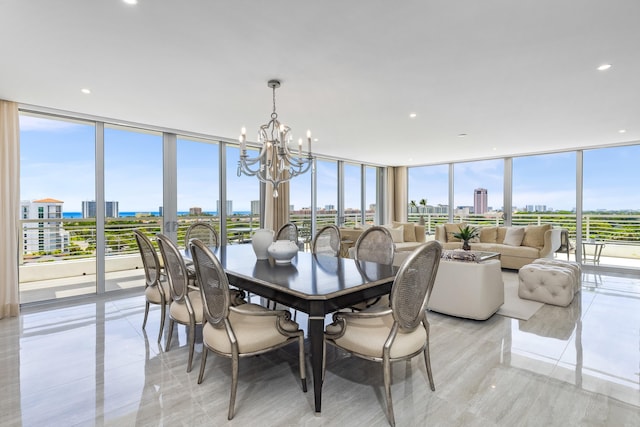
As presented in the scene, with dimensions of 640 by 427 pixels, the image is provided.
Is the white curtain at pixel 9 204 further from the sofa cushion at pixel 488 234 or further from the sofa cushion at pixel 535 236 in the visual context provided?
the sofa cushion at pixel 535 236

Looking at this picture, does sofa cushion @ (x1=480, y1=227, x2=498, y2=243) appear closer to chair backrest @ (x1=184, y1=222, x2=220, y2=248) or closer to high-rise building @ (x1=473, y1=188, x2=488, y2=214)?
high-rise building @ (x1=473, y1=188, x2=488, y2=214)

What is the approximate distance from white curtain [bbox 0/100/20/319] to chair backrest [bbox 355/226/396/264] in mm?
3916

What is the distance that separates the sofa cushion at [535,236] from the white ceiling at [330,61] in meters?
2.11

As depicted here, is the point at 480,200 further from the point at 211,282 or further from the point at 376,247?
the point at 211,282

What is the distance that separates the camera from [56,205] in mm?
4223

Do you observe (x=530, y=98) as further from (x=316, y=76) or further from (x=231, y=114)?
(x=231, y=114)

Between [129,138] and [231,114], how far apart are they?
1803mm

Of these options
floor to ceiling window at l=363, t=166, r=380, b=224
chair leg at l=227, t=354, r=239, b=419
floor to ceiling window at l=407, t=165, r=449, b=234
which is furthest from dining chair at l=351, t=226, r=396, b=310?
floor to ceiling window at l=407, t=165, r=449, b=234

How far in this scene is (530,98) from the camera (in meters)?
3.60

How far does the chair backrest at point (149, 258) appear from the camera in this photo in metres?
2.90

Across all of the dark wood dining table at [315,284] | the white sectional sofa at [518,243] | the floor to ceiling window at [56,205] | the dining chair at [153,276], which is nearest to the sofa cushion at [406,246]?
the white sectional sofa at [518,243]

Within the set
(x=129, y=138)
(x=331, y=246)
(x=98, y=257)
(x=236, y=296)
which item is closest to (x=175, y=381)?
(x=236, y=296)

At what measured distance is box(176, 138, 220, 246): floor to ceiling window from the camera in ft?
17.3

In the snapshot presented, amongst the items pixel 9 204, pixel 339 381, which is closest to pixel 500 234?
pixel 339 381
